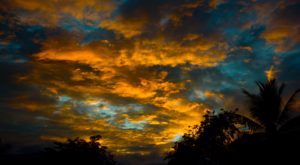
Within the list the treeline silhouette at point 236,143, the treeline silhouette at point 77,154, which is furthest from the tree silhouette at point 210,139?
the treeline silhouette at point 77,154

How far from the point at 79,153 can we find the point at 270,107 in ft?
64.6

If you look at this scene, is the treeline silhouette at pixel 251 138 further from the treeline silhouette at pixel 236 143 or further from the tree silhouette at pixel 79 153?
the tree silhouette at pixel 79 153

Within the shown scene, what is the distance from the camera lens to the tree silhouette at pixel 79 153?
2765 centimetres

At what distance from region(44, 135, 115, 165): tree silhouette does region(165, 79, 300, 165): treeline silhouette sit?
10.9 metres

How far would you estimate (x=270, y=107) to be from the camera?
2791cm

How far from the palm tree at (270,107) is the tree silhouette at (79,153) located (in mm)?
16295

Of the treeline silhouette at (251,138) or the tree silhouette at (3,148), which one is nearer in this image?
the treeline silhouette at (251,138)

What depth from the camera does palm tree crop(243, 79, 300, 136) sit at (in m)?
27.7

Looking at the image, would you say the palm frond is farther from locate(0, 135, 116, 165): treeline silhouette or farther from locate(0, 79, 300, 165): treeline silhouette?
locate(0, 135, 116, 165): treeline silhouette

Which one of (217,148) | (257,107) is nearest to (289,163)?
(257,107)

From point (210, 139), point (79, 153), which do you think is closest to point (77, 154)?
point (79, 153)

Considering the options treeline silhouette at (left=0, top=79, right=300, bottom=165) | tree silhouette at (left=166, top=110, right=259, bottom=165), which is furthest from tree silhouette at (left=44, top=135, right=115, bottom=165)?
tree silhouette at (left=166, top=110, right=259, bottom=165)

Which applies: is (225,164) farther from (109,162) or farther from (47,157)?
(47,157)

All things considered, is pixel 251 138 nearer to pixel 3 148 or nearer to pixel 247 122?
pixel 247 122
